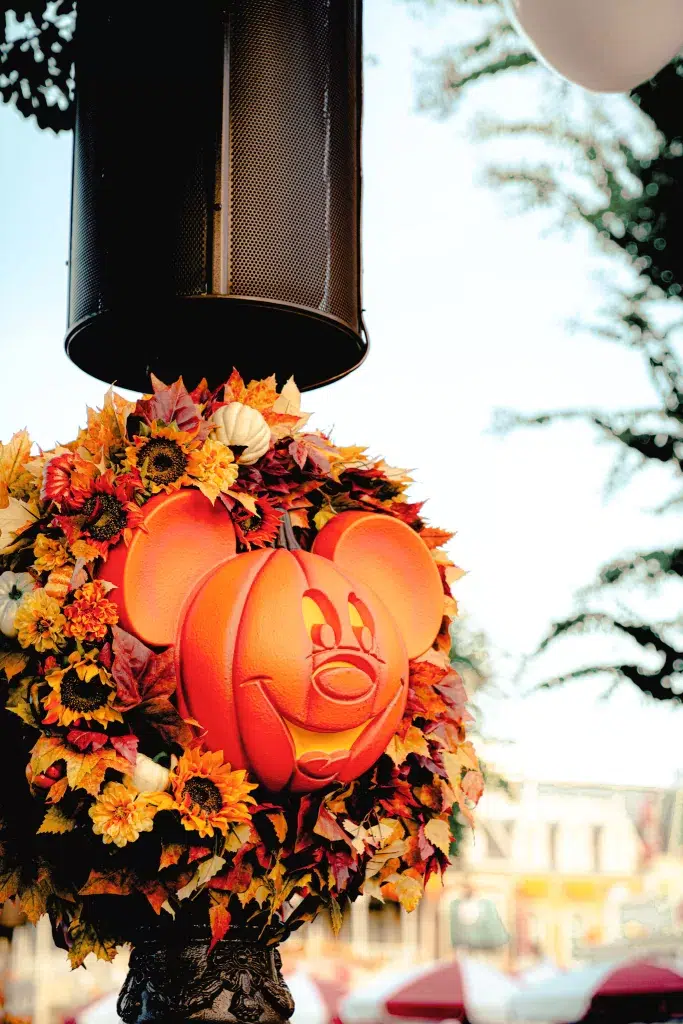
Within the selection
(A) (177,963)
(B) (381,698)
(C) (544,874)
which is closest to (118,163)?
(B) (381,698)

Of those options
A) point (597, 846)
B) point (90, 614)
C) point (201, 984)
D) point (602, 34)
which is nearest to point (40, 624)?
point (90, 614)

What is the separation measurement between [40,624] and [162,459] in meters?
0.31

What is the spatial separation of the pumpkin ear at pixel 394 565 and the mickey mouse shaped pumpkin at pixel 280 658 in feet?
0.22

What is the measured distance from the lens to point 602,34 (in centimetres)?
173

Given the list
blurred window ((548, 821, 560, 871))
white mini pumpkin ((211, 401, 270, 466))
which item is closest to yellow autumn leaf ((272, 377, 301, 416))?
white mini pumpkin ((211, 401, 270, 466))

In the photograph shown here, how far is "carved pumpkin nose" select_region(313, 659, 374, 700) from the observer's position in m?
1.74

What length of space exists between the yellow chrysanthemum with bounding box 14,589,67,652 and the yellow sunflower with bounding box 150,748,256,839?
0.25m

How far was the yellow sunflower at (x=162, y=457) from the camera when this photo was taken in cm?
183

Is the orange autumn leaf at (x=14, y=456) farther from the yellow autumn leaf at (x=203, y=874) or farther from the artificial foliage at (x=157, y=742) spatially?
the yellow autumn leaf at (x=203, y=874)

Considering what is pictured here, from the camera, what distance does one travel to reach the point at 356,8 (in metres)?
2.43

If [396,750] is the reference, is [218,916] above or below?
below

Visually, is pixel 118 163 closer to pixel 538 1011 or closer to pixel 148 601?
pixel 148 601

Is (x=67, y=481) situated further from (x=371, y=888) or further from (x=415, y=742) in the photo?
(x=371, y=888)

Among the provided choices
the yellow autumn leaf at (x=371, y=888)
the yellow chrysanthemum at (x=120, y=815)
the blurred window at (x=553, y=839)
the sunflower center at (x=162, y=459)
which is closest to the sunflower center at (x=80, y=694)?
the yellow chrysanthemum at (x=120, y=815)
